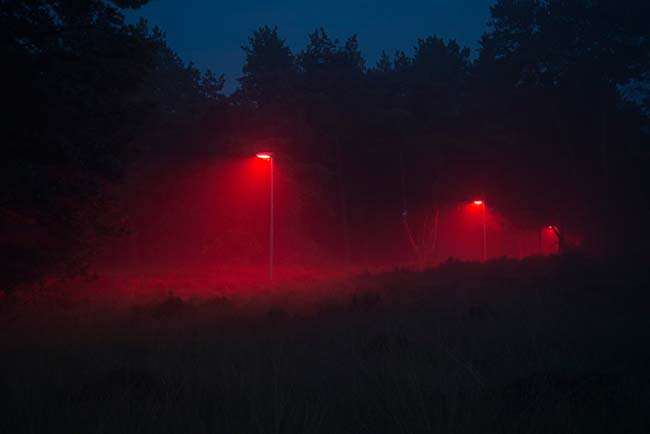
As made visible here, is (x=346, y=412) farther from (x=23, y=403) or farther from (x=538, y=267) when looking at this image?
(x=538, y=267)

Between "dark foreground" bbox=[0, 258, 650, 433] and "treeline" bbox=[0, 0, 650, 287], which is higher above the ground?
"treeline" bbox=[0, 0, 650, 287]

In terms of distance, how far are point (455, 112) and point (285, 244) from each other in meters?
19.1

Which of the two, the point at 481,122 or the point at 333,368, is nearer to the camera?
the point at 333,368

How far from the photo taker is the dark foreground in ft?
13.3

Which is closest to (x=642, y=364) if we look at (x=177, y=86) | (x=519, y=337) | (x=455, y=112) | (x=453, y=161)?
(x=519, y=337)

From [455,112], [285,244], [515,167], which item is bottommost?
[285,244]

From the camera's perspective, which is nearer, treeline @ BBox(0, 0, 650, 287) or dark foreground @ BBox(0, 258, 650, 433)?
dark foreground @ BBox(0, 258, 650, 433)

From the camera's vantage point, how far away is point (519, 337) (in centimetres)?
730

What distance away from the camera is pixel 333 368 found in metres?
5.65

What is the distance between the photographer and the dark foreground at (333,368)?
4047 mm

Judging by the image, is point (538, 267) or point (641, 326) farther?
point (538, 267)

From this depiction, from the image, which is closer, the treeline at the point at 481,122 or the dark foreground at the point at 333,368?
the dark foreground at the point at 333,368

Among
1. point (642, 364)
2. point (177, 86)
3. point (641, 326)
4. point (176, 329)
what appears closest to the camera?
point (642, 364)

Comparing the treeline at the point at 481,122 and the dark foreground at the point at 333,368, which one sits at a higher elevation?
the treeline at the point at 481,122
